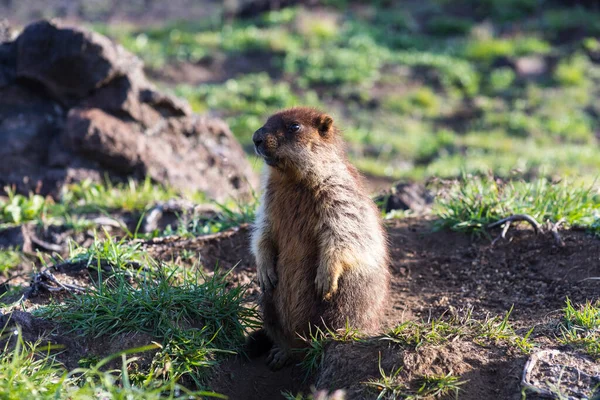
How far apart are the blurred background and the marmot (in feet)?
17.0

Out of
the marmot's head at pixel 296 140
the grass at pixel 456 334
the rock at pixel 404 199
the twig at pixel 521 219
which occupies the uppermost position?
the marmot's head at pixel 296 140

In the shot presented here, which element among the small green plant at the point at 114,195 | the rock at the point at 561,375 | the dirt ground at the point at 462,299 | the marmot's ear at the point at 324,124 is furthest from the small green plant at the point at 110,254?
the rock at the point at 561,375

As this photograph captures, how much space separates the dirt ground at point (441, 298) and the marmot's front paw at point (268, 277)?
417mm

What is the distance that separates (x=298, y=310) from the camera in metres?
4.17

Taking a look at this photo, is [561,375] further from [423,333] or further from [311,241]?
[311,241]

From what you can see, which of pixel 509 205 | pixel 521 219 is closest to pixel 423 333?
pixel 521 219

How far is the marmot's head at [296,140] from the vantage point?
422 centimetres

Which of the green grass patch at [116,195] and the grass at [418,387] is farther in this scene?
the green grass patch at [116,195]

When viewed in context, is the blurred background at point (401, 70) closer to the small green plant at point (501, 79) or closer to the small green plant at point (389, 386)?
the small green plant at point (501, 79)

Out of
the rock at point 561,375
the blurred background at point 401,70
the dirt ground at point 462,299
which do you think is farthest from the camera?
the blurred background at point 401,70

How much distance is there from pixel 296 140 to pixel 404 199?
226 centimetres

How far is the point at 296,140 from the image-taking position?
4293 millimetres

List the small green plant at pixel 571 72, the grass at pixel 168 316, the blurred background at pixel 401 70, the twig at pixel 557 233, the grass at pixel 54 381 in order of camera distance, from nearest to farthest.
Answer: the grass at pixel 54 381, the grass at pixel 168 316, the twig at pixel 557 233, the blurred background at pixel 401 70, the small green plant at pixel 571 72

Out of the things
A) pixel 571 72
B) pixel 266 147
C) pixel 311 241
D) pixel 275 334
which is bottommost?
pixel 571 72
